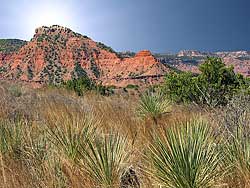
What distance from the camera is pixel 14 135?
389 cm

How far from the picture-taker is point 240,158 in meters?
2.61

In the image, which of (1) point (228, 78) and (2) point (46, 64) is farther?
(2) point (46, 64)

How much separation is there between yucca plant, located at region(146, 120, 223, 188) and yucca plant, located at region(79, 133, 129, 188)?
0.44 metres

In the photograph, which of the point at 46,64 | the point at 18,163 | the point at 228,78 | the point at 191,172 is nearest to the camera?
the point at 191,172

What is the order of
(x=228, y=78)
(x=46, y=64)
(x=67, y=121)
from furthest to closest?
1. (x=46, y=64)
2. (x=228, y=78)
3. (x=67, y=121)

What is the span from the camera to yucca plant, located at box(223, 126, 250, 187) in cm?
253

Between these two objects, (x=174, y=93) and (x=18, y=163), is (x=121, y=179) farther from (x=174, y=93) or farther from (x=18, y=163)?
(x=174, y=93)

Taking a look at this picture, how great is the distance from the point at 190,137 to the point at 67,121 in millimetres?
1620

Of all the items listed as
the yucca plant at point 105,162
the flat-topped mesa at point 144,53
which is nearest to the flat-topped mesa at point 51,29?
the flat-topped mesa at point 144,53

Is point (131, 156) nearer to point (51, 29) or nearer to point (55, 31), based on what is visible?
point (51, 29)

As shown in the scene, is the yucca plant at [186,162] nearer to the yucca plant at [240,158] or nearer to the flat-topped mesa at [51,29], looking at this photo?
the yucca plant at [240,158]

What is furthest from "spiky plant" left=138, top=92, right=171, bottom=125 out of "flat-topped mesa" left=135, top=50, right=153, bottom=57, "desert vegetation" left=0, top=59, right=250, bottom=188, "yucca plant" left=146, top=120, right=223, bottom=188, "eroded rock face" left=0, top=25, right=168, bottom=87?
"flat-topped mesa" left=135, top=50, right=153, bottom=57

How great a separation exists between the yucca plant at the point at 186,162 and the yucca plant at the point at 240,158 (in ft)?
0.42

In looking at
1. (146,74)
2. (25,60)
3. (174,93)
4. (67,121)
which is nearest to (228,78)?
(174,93)
